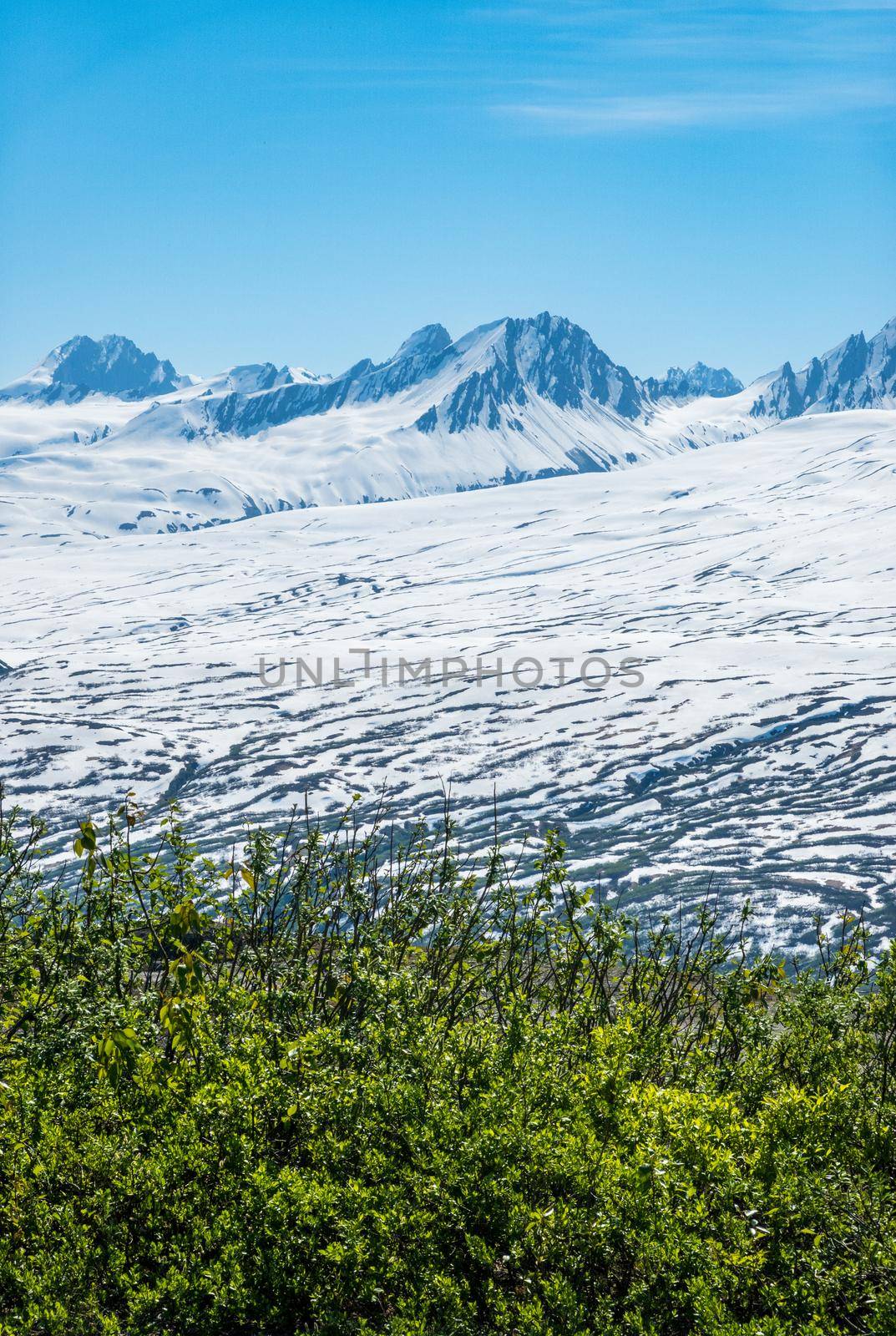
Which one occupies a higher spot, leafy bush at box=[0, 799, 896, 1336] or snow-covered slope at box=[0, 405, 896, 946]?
leafy bush at box=[0, 799, 896, 1336]

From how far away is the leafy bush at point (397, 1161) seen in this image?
208 inches

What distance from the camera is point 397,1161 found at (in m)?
6.16

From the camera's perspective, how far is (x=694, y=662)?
15538 cm

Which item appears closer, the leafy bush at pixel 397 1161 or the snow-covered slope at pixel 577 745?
the leafy bush at pixel 397 1161

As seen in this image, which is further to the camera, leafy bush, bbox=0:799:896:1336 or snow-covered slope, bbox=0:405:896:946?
snow-covered slope, bbox=0:405:896:946

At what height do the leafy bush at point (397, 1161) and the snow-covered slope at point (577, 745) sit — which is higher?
the leafy bush at point (397, 1161)

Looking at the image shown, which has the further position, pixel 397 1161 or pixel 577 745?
pixel 577 745

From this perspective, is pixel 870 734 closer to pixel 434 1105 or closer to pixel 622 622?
pixel 622 622

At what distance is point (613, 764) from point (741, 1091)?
11643cm

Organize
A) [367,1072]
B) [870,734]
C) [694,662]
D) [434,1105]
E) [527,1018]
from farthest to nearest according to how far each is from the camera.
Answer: [694,662], [870,734], [527,1018], [367,1072], [434,1105]

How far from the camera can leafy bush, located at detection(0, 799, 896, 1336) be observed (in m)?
5.27

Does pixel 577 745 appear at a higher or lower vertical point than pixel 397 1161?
lower

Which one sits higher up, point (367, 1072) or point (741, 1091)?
point (367, 1072)

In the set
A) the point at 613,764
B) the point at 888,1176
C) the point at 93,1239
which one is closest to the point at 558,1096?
the point at 888,1176
